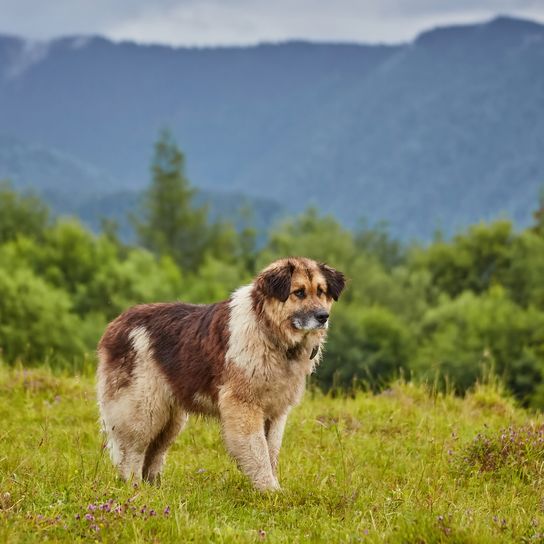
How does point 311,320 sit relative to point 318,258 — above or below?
above

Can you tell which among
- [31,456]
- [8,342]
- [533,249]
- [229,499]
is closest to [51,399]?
[31,456]

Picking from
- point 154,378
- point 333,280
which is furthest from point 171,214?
point 333,280

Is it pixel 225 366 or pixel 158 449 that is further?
pixel 158 449

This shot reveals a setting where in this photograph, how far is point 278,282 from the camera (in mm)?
7062

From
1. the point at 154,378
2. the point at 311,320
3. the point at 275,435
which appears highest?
the point at 311,320

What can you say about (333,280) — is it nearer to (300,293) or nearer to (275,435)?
(300,293)

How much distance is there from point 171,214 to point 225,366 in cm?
9730

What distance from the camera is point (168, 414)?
7.64 m

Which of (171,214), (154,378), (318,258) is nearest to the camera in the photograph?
(154,378)

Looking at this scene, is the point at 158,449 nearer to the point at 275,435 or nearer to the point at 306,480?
the point at 275,435

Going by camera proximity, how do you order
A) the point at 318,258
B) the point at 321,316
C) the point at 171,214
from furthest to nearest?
the point at 171,214
the point at 318,258
the point at 321,316

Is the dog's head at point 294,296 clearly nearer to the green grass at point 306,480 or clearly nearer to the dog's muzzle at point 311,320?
the dog's muzzle at point 311,320

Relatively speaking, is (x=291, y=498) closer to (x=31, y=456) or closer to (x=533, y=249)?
(x=31, y=456)

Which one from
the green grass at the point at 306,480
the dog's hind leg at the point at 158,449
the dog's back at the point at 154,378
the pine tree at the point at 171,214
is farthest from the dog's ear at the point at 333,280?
the pine tree at the point at 171,214
